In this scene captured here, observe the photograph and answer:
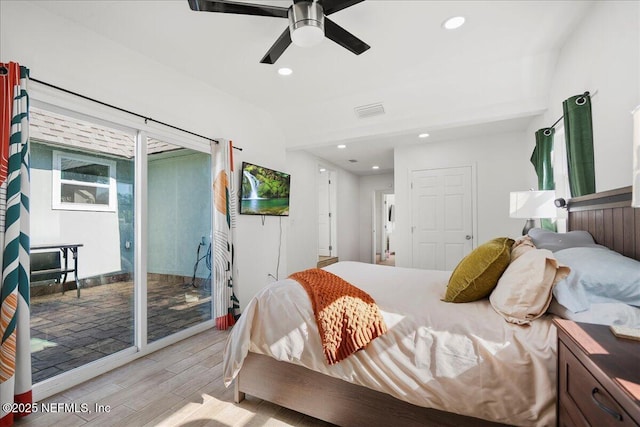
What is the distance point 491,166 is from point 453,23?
2520 millimetres

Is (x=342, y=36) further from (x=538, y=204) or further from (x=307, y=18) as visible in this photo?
(x=538, y=204)

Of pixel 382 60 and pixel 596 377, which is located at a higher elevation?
pixel 382 60

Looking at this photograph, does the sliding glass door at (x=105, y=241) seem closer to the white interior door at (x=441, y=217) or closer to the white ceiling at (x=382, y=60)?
the white ceiling at (x=382, y=60)

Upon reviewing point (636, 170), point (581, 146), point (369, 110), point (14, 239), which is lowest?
point (14, 239)

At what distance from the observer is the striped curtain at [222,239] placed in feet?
10.7

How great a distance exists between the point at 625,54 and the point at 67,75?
370 centimetres

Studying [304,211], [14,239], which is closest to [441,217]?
[304,211]

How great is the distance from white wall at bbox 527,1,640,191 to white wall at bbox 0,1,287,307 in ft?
10.3

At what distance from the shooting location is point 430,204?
4.59 metres

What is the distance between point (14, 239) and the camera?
177 cm

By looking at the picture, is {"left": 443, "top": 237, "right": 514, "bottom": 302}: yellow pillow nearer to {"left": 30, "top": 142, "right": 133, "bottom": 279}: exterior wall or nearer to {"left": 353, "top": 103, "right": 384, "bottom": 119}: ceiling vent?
{"left": 353, "top": 103, "right": 384, "bottom": 119}: ceiling vent

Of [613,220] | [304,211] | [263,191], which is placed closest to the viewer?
[613,220]

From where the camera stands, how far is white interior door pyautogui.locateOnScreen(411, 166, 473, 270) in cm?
436

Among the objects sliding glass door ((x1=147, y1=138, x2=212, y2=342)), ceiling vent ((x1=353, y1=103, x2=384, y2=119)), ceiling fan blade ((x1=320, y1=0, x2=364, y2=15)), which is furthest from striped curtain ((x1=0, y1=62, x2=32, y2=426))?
ceiling vent ((x1=353, y1=103, x2=384, y2=119))
